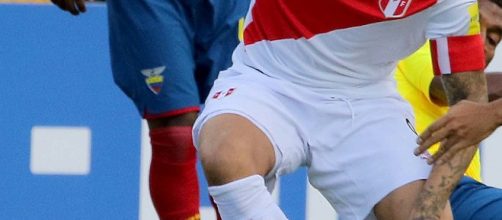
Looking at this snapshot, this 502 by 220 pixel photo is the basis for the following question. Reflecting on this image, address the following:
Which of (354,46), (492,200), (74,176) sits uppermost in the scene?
(354,46)

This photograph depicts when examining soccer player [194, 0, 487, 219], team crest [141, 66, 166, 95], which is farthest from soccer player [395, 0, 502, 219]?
team crest [141, 66, 166, 95]

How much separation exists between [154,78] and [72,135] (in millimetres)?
1021

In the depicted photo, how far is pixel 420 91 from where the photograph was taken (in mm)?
5016

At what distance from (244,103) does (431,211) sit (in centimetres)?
59

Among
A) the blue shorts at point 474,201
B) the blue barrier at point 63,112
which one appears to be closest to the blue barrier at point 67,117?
the blue barrier at point 63,112

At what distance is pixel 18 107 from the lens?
6320 mm

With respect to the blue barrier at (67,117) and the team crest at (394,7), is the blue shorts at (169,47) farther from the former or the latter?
the team crest at (394,7)

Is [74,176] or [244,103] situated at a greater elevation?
[244,103]

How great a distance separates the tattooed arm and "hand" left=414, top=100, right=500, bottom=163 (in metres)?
0.07

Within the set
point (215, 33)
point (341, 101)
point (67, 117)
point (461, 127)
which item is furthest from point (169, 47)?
point (461, 127)

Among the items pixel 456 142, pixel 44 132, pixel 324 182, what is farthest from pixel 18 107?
pixel 456 142

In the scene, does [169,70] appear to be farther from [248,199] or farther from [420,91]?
[248,199]

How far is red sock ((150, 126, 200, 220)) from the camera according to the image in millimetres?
5336

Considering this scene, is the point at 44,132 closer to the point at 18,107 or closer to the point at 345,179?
the point at 18,107
